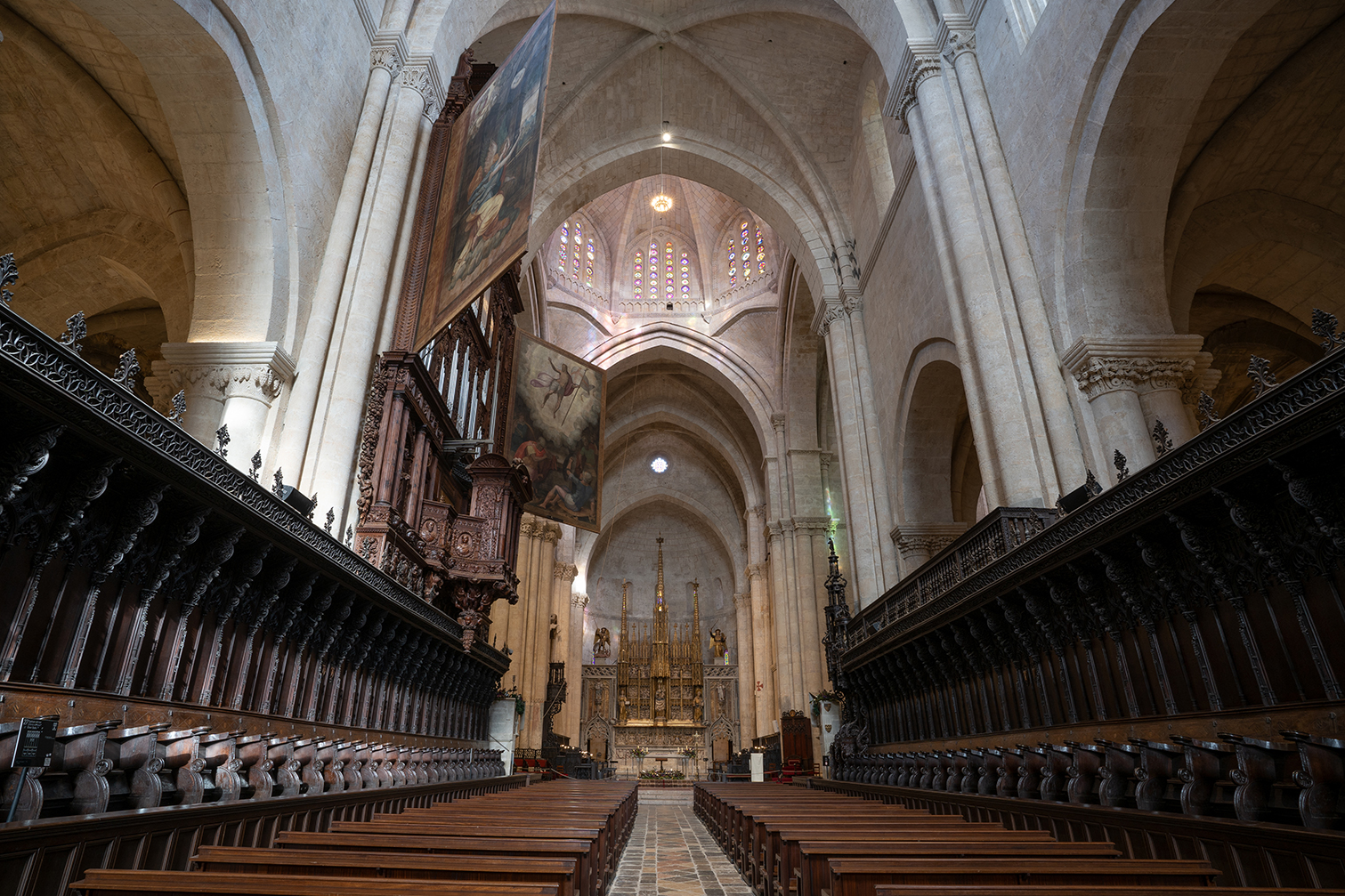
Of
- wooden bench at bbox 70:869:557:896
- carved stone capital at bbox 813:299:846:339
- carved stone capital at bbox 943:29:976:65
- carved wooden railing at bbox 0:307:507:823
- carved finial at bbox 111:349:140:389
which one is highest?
carved stone capital at bbox 943:29:976:65

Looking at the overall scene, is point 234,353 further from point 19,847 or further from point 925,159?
point 925,159

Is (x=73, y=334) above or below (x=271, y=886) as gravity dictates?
above

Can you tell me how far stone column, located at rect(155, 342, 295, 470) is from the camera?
7.36m

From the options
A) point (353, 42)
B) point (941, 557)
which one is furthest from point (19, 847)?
point (353, 42)

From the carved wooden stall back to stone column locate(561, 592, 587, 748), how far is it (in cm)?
1370

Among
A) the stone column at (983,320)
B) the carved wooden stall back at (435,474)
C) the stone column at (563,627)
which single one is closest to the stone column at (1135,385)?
the stone column at (983,320)

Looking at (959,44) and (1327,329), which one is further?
(959,44)

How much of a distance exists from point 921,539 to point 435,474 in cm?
761

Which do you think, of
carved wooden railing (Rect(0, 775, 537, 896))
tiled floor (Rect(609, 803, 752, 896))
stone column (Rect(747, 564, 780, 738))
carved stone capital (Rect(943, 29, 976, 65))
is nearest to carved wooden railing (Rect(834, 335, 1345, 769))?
tiled floor (Rect(609, 803, 752, 896))

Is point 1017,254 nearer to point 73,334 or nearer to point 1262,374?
point 1262,374

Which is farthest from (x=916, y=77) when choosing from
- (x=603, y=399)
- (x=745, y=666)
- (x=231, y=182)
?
(x=745, y=666)

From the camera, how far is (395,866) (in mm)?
2191

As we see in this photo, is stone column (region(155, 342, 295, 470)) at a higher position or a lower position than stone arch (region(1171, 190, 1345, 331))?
lower

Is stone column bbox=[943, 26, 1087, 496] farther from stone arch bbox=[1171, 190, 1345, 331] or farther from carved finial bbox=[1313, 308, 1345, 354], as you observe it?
carved finial bbox=[1313, 308, 1345, 354]
